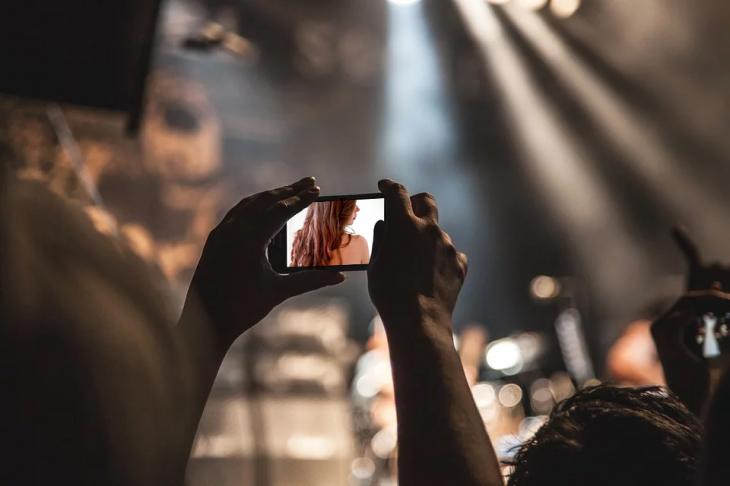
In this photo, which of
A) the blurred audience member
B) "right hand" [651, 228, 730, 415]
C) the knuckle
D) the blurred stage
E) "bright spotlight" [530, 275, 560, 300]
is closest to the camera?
the knuckle

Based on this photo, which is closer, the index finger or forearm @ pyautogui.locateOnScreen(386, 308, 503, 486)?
forearm @ pyautogui.locateOnScreen(386, 308, 503, 486)

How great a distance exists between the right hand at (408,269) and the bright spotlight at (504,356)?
5.32m

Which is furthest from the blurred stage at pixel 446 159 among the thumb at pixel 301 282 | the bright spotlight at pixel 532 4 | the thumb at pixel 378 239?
the thumb at pixel 378 239

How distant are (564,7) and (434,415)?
5431 mm

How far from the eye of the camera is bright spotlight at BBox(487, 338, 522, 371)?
6078mm

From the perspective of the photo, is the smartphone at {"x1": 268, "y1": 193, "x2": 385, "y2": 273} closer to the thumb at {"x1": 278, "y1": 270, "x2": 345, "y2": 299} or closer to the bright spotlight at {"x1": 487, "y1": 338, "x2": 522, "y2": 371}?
the thumb at {"x1": 278, "y1": 270, "x2": 345, "y2": 299}

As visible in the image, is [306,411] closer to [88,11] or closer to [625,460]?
[88,11]

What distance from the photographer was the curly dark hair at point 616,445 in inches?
33.8

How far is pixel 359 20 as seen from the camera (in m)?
7.09

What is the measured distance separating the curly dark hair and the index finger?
1.00 ft

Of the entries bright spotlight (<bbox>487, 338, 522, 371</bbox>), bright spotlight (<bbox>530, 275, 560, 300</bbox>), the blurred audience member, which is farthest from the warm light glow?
the blurred audience member

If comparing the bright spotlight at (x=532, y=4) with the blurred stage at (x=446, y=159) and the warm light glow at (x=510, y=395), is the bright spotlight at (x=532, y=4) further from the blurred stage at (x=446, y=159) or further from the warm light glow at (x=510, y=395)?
the warm light glow at (x=510, y=395)

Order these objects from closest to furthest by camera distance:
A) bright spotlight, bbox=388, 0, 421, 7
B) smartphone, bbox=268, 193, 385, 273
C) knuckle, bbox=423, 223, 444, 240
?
knuckle, bbox=423, 223, 444, 240 → smartphone, bbox=268, 193, 385, 273 → bright spotlight, bbox=388, 0, 421, 7

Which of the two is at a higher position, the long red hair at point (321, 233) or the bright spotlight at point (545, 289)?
the bright spotlight at point (545, 289)
